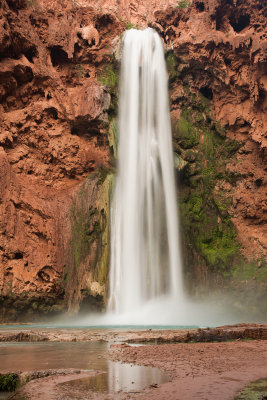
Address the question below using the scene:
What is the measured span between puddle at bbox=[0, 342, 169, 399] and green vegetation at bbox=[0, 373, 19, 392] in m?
0.40

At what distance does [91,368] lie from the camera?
380 centimetres

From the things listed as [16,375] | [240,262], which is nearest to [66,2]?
[240,262]

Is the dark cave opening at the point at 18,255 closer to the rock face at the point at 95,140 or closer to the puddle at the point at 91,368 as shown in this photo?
the rock face at the point at 95,140

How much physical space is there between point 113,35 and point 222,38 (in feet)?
23.6

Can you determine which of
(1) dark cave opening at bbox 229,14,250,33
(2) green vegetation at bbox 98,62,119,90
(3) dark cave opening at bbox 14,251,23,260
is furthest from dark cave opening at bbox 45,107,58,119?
(1) dark cave opening at bbox 229,14,250,33

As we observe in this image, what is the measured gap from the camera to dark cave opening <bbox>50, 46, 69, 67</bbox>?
20672 mm

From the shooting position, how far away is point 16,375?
3258 millimetres

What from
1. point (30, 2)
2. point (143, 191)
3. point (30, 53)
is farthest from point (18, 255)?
point (30, 2)

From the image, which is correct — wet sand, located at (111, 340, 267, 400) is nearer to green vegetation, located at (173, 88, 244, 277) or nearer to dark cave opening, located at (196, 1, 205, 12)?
green vegetation, located at (173, 88, 244, 277)

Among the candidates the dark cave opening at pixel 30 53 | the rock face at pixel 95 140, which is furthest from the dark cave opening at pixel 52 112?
the dark cave opening at pixel 30 53

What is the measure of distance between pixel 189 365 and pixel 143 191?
14893 mm

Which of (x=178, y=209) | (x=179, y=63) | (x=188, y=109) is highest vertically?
(x=179, y=63)

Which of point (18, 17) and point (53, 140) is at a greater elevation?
point (18, 17)

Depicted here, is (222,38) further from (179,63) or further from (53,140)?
(53,140)
